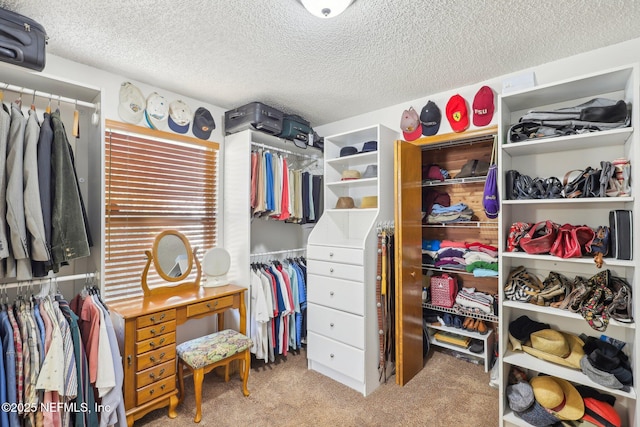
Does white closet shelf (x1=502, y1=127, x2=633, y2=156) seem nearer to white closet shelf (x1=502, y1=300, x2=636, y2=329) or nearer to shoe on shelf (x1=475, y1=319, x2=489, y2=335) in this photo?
white closet shelf (x1=502, y1=300, x2=636, y2=329)

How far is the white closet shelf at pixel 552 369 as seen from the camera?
5.35 ft

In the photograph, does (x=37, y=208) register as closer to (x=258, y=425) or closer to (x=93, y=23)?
(x=93, y=23)

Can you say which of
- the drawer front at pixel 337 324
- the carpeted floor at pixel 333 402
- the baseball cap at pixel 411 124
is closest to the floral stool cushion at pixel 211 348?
the carpeted floor at pixel 333 402

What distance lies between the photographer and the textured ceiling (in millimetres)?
1591

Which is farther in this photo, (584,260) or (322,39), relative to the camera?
(322,39)

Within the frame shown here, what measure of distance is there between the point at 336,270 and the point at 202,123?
182cm

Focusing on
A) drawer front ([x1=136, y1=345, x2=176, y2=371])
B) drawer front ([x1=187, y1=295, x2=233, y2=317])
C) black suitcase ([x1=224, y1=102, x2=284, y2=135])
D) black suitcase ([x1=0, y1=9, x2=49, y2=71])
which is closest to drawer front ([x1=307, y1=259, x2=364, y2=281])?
drawer front ([x1=187, y1=295, x2=233, y2=317])

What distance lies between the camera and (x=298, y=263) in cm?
317

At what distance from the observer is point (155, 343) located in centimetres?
201

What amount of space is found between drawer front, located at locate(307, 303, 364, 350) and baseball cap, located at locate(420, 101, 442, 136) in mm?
1751

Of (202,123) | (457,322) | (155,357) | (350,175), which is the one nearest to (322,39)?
(350,175)

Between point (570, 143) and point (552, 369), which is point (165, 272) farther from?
point (570, 143)

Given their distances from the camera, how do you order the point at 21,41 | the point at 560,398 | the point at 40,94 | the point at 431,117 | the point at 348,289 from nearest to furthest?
the point at 21,41, the point at 40,94, the point at 560,398, the point at 348,289, the point at 431,117

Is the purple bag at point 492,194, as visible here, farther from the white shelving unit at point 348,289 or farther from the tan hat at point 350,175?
the tan hat at point 350,175
